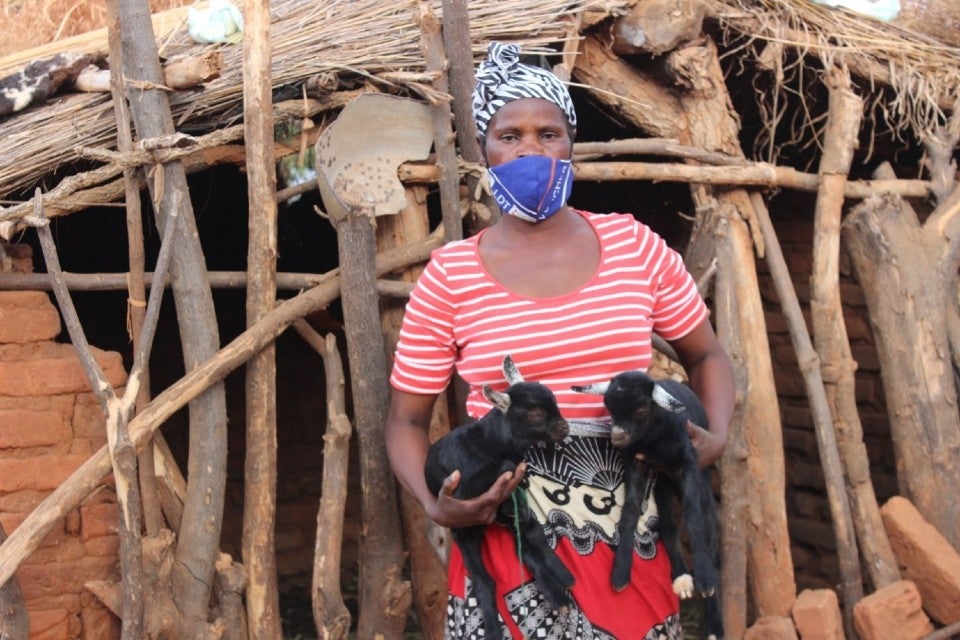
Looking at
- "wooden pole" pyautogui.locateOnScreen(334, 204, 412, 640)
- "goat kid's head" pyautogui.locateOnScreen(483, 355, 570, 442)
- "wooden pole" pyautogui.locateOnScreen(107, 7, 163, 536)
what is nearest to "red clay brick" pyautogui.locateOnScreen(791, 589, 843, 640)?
"wooden pole" pyautogui.locateOnScreen(334, 204, 412, 640)

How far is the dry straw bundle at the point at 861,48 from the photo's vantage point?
4.46 metres

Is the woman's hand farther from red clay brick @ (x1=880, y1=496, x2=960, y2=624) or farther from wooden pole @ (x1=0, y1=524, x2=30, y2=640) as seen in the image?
red clay brick @ (x1=880, y1=496, x2=960, y2=624)

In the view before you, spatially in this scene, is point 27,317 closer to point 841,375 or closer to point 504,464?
point 504,464

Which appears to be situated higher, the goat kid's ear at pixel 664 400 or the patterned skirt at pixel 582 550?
the goat kid's ear at pixel 664 400

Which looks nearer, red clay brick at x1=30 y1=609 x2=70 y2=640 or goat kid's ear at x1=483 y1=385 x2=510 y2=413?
goat kid's ear at x1=483 y1=385 x2=510 y2=413

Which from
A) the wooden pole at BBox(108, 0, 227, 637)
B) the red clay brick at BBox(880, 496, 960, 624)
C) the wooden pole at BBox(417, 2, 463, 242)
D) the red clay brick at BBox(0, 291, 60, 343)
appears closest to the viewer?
the wooden pole at BBox(108, 0, 227, 637)

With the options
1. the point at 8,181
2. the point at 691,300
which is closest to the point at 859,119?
the point at 691,300

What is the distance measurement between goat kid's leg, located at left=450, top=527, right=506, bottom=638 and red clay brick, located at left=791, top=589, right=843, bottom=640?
2.04 m

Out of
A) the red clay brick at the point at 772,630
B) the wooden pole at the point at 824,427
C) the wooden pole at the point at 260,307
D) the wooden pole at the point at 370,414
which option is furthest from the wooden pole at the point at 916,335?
the wooden pole at the point at 260,307

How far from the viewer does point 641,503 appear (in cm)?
240

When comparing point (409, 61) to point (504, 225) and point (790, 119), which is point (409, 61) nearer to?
point (504, 225)

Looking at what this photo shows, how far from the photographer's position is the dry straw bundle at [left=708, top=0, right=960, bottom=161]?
4461 millimetres

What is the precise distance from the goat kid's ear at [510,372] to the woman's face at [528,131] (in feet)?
1.42

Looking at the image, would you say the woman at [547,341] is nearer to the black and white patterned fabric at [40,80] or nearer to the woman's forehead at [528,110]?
the woman's forehead at [528,110]
